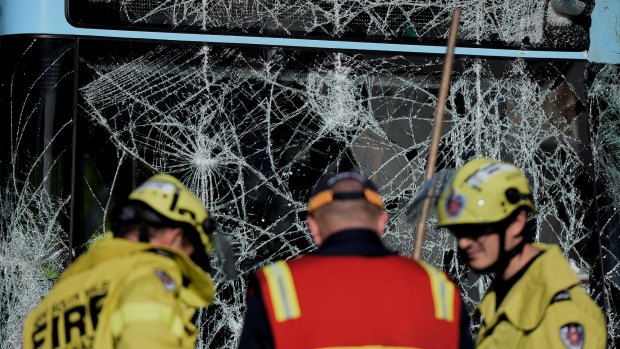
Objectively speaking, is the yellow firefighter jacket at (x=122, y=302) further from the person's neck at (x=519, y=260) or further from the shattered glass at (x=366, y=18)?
the shattered glass at (x=366, y=18)

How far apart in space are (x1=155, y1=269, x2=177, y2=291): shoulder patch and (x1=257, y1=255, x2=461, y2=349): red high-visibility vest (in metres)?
0.29

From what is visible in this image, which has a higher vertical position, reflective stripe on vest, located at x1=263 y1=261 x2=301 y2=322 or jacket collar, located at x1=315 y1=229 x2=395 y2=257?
jacket collar, located at x1=315 y1=229 x2=395 y2=257

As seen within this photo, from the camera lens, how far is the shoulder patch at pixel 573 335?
389 centimetres

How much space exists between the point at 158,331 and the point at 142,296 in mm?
128

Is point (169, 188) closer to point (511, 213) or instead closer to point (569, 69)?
point (511, 213)

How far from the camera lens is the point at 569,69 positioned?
5676mm

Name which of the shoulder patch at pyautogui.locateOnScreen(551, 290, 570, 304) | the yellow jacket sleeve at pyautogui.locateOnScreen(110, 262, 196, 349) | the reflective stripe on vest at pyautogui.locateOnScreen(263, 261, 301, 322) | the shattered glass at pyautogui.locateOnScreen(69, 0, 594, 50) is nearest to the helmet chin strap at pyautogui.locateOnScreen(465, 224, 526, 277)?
the shoulder patch at pyautogui.locateOnScreen(551, 290, 570, 304)

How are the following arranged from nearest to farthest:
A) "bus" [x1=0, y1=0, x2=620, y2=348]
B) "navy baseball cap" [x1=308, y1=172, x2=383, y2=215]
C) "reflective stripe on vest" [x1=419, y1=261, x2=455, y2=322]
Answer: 1. "reflective stripe on vest" [x1=419, y1=261, x2=455, y2=322]
2. "navy baseball cap" [x1=308, y1=172, x2=383, y2=215]
3. "bus" [x1=0, y1=0, x2=620, y2=348]

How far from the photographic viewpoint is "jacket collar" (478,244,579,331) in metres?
4.00

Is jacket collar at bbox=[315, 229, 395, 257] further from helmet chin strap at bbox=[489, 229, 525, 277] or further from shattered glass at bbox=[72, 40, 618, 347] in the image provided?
shattered glass at bbox=[72, 40, 618, 347]

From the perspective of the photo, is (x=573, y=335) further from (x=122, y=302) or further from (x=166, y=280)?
(x=122, y=302)

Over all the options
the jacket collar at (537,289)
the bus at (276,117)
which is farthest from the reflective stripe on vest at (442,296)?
the bus at (276,117)

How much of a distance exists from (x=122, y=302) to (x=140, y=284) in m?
0.08

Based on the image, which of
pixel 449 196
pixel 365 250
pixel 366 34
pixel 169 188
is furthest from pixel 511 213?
pixel 366 34
